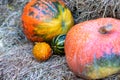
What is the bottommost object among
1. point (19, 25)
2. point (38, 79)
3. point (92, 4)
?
point (38, 79)

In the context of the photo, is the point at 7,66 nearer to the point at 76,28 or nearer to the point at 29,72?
the point at 29,72

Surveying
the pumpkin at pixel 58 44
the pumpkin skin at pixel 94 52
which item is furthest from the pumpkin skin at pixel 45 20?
the pumpkin skin at pixel 94 52

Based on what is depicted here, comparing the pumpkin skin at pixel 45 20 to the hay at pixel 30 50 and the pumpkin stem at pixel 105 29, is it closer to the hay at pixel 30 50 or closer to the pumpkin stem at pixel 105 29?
the hay at pixel 30 50

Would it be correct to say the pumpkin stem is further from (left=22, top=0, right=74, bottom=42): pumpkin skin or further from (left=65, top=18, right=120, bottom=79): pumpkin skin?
(left=22, top=0, right=74, bottom=42): pumpkin skin

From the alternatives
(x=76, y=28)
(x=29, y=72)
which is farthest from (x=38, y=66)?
(x=76, y=28)

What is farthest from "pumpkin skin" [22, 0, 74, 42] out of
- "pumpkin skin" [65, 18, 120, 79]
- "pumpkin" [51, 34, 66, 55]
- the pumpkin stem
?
the pumpkin stem
